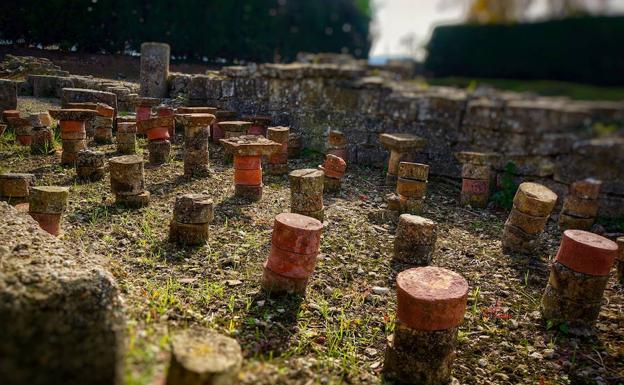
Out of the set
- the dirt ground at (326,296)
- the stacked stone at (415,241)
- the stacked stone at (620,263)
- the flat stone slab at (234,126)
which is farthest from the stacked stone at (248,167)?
the stacked stone at (620,263)

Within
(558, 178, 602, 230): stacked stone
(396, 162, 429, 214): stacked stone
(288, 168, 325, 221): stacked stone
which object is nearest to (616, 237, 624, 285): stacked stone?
(558, 178, 602, 230): stacked stone

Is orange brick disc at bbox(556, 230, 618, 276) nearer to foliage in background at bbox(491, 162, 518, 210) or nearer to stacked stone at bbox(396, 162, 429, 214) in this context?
stacked stone at bbox(396, 162, 429, 214)

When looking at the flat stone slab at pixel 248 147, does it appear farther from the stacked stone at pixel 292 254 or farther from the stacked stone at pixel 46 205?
the stacked stone at pixel 292 254

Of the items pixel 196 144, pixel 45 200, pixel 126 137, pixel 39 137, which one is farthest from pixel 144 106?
pixel 45 200

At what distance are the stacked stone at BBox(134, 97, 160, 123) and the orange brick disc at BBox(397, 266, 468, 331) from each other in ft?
25.8

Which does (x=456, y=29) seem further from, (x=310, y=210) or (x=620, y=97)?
(x=620, y=97)

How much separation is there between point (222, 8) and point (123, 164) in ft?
50.4

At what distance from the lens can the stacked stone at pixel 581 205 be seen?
636cm

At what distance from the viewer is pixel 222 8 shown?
19.5 meters

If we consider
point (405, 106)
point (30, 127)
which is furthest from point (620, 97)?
point (30, 127)

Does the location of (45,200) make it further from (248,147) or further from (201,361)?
(201,361)

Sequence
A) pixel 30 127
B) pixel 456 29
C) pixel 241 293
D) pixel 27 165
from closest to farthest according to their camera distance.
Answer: pixel 241 293, pixel 27 165, pixel 30 127, pixel 456 29

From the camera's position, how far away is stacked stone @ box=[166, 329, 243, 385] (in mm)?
2242

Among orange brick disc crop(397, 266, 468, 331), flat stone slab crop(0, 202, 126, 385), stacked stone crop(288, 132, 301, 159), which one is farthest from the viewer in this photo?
stacked stone crop(288, 132, 301, 159)
